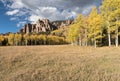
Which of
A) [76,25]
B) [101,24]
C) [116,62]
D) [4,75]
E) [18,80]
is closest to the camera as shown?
[18,80]

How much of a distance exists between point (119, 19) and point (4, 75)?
31620 mm

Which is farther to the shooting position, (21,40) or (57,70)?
(21,40)

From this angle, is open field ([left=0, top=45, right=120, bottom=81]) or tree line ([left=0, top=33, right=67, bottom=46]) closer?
open field ([left=0, top=45, right=120, bottom=81])

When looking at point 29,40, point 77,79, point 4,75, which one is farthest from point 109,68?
point 29,40

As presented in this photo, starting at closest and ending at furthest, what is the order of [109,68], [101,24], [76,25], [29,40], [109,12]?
[109,68], [109,12], [101,24], [76,25], [29,40]

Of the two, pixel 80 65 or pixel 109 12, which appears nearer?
pixel 80 65

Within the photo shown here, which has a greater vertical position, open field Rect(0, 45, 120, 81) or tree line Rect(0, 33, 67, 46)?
tree line Rect(0, 33, 67, 46)

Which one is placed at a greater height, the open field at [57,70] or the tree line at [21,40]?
the tree line at [21,40]

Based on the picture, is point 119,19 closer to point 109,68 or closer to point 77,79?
point 109,68

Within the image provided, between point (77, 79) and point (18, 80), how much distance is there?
217 inches

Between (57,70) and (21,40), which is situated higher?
(21,40)

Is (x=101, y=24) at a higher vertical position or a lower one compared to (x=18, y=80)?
higher

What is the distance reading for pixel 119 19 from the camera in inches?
1748

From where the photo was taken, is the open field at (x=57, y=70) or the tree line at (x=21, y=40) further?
the tree line at (x=21, y=40)
